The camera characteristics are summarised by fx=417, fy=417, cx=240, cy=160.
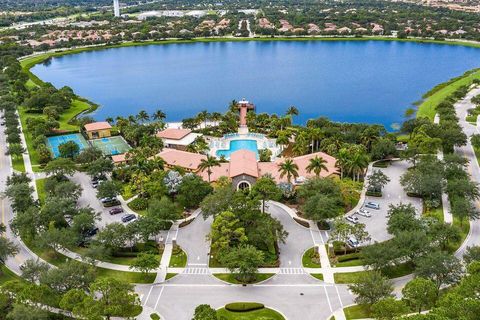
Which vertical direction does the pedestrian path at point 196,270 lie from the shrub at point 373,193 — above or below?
below

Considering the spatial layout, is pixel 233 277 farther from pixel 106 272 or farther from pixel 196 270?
pixel 106 272

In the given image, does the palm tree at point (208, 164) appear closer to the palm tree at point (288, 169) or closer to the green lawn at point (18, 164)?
the palm tree at point (288, 169)

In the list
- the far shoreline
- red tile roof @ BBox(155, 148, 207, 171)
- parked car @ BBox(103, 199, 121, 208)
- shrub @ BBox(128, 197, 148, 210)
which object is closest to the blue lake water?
the far shoreline

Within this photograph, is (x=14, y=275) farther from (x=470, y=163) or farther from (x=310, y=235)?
(x=470, y=163)

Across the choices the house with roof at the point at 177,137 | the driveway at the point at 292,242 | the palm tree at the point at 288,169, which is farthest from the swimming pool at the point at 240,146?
the driveway at the point at 292,242

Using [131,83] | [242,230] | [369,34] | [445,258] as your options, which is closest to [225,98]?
[131,83]

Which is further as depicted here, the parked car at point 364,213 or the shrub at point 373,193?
the shrub at point 373,193
